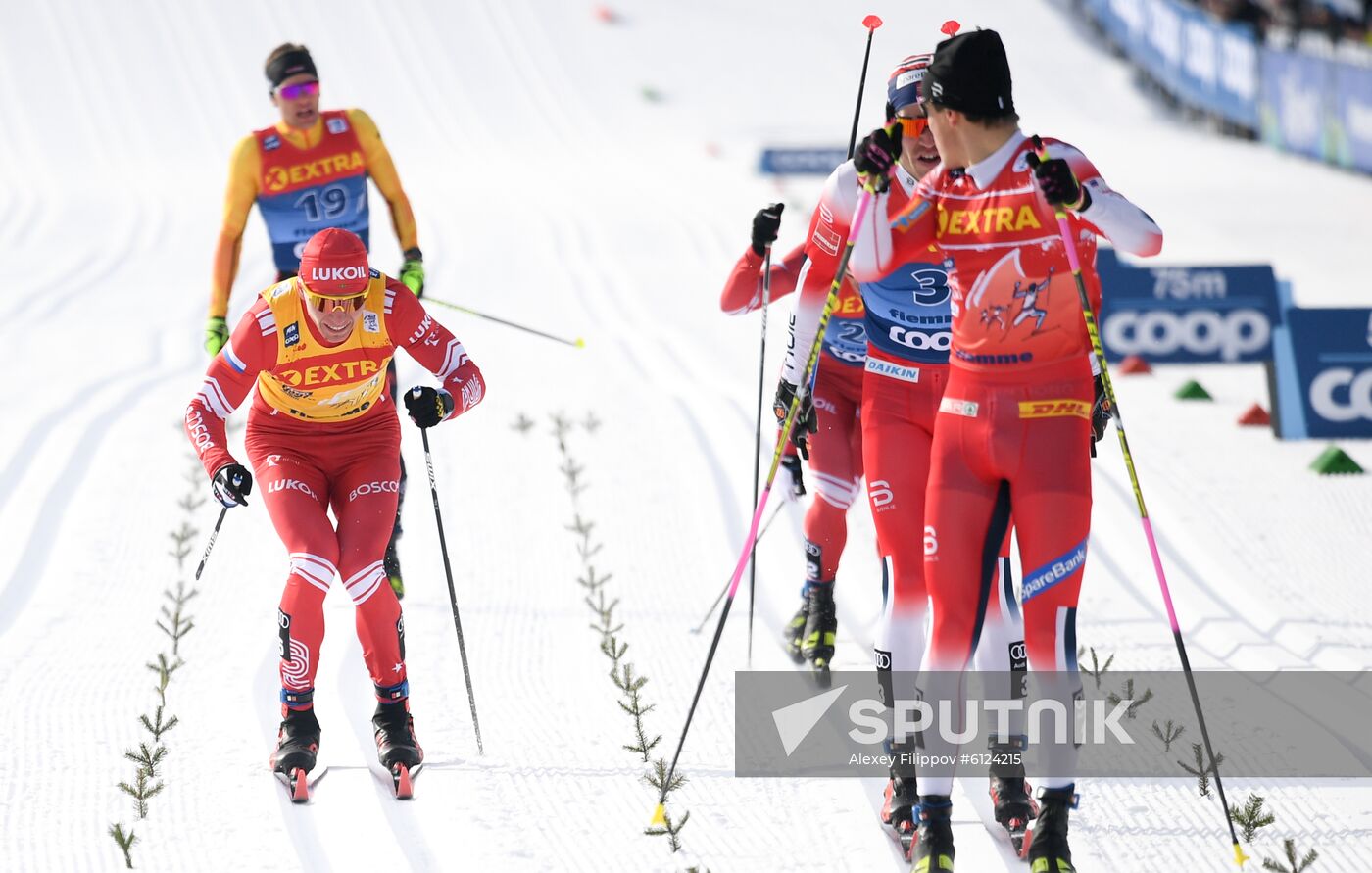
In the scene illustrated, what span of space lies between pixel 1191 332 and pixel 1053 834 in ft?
28.9

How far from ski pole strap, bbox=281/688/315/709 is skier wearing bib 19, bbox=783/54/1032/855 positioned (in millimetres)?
1994

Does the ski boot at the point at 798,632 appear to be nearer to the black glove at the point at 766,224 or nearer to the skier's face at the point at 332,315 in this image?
the black glove at the point at 766,224

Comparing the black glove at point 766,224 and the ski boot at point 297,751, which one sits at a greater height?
the black glove at point 766,224

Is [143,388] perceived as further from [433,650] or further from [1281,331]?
[1281,331]

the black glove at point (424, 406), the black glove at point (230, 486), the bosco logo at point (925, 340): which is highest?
the bosco logo at point (925, 340)

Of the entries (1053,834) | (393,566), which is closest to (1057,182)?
(1053,834)

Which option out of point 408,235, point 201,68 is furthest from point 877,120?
point 408,235

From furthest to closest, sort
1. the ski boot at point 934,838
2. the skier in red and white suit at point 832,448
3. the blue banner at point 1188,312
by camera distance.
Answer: the blue banner at point 1188,312
the skier in red and white suit at point 832,448
the ski boot at point 934,838

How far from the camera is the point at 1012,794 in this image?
4887mm

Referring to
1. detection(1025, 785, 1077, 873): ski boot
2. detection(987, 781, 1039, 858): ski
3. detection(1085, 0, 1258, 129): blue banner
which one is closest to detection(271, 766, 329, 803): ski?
detection(987, 781, 1039, 858): ski

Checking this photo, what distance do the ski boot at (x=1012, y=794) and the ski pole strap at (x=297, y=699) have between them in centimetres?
235

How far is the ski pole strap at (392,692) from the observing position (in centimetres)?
553

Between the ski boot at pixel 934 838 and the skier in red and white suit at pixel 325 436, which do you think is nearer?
the ski boot at pixel 934 838

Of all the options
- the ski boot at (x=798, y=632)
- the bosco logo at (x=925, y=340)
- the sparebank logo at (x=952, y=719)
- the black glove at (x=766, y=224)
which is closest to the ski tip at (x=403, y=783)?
the sparebank logo at (x=952, y=719)
